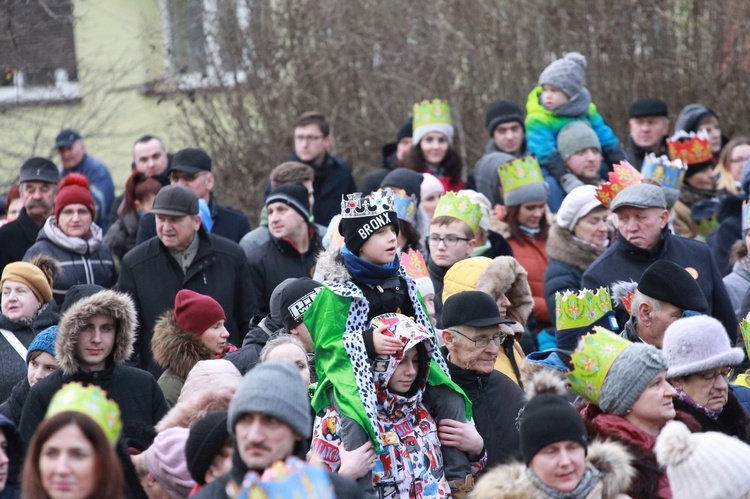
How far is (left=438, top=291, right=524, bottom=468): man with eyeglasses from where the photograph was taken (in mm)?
6648

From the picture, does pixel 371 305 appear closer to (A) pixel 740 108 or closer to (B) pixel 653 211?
(B) pixel 653 211

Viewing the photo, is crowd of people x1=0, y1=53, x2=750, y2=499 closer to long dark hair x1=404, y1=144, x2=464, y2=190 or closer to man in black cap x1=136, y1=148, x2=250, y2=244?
man in black cap x1=136, y1=148, x2=250, y2=244

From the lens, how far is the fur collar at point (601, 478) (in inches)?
202

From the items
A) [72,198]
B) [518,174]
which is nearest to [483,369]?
[518,174]

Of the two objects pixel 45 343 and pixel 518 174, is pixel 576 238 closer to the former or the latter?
pixel 518 174

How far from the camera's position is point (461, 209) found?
866 centimetres

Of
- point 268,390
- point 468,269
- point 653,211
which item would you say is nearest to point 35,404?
point 268,390

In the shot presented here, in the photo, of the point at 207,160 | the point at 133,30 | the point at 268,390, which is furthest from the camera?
the point at 133,30

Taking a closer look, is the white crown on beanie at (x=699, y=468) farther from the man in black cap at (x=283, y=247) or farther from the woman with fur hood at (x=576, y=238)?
the man in black cap at (x=283, y=247)

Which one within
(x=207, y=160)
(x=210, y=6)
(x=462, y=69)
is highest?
(x=210, y=6)

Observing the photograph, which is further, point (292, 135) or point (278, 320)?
point (292, 135)

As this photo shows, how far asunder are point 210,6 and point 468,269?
846cm

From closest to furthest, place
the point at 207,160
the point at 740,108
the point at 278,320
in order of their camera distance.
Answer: the point at 278,320, the point at 207,160, the point at 740,108

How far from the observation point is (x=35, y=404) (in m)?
6.60
